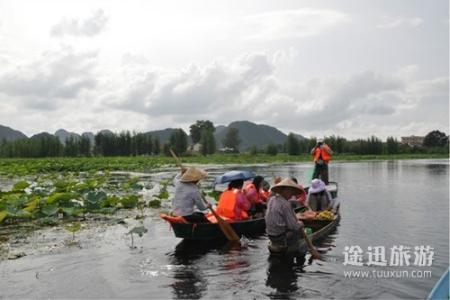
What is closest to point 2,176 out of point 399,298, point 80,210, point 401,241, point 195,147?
point 80,210

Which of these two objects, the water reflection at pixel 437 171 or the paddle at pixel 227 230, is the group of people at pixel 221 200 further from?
the water reflection at pixel 437 171

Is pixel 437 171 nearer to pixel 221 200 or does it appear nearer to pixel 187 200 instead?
pixel 221 200

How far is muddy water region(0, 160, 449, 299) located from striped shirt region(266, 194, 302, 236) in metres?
0.62

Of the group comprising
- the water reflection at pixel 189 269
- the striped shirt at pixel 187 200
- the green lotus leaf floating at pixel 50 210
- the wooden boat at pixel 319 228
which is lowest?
the water reflection at pixel 189 269

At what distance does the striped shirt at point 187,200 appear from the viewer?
9156 mm

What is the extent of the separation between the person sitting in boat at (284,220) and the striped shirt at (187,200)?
189 centimetres

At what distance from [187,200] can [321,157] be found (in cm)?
695

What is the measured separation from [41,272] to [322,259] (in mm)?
4512

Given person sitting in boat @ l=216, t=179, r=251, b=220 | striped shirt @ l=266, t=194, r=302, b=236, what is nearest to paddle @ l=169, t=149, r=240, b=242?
person sitting in boat @ l=216, t=179, r=251, b=220

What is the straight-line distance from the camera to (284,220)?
7508 millimetres

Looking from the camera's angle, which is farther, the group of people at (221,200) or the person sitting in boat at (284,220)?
the group of people at (221,200)

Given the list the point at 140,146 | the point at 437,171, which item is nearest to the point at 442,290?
the point at 437,171

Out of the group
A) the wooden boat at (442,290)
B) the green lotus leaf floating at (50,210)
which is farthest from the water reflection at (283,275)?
the green lotus leaf floating at (50,210)

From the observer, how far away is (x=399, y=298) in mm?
6203
